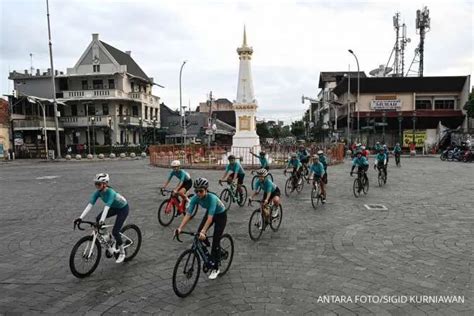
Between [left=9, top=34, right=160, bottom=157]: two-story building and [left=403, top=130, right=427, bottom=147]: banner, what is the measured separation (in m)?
33.0

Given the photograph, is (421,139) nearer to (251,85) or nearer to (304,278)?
(251,85)

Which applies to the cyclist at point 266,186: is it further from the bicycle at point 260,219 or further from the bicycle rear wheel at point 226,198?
the bicycle rear wheel at point 226,198

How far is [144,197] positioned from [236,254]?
7.34 meters

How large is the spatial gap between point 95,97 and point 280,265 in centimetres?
4546

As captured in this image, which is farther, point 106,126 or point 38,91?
point 38,91

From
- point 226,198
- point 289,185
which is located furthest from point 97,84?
point 226,198

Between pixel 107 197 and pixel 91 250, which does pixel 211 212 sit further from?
pixel 91 250

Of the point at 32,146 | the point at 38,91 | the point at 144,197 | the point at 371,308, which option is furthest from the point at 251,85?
the point at 38,91

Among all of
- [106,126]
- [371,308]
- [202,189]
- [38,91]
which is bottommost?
[371,308]

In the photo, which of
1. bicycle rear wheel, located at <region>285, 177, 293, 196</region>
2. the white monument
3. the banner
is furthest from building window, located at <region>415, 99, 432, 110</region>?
bicycle rear wheel, located at <region>285, 177, 293, 196</region>

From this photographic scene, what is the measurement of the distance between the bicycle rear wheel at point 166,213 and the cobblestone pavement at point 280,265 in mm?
179

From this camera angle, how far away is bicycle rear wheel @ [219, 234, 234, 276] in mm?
6338

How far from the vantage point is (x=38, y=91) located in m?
51.4

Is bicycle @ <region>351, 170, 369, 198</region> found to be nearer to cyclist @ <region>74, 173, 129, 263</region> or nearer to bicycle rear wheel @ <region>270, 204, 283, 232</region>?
bicycle rear wheel @ <region>270, 204, 283, 232</region>
